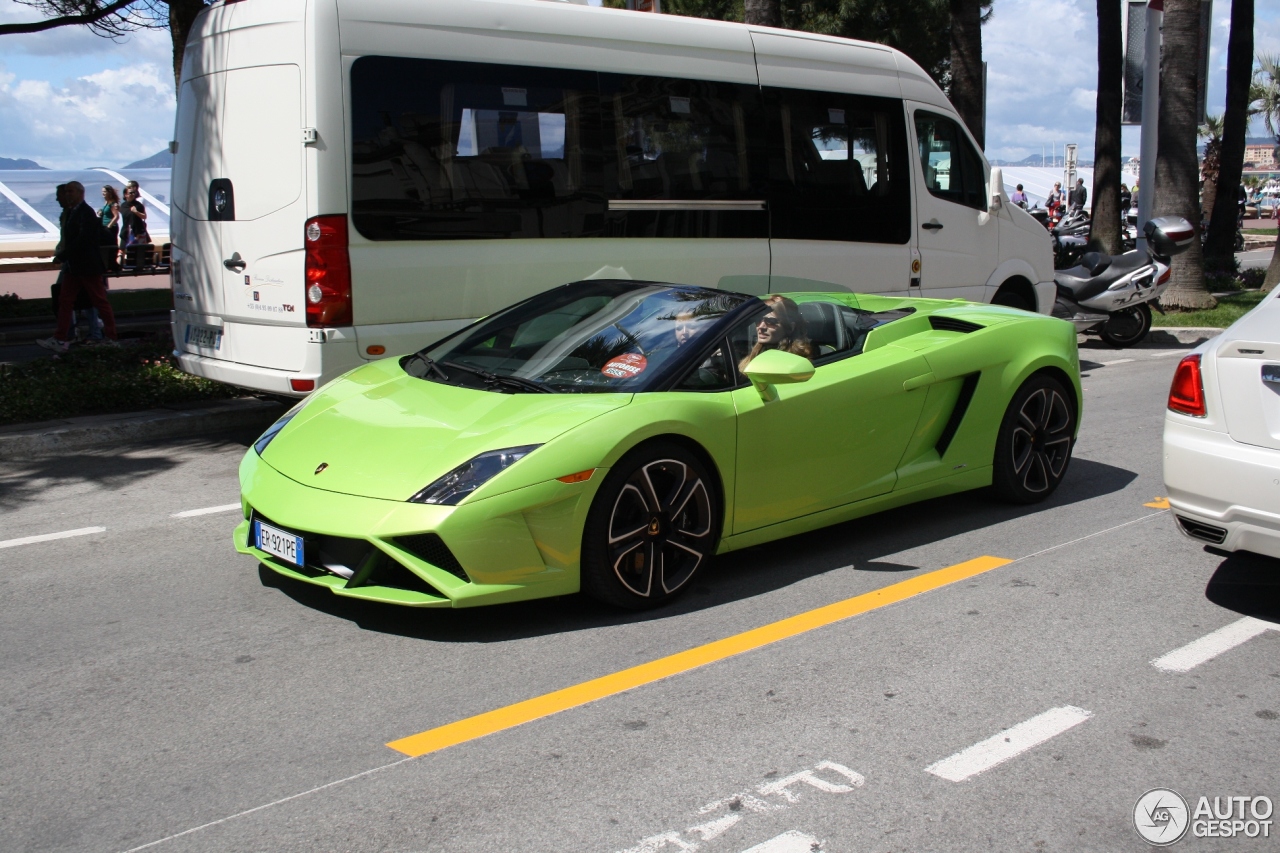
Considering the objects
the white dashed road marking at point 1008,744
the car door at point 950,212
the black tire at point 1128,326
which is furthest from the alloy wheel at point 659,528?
the black tire at point 1128,326

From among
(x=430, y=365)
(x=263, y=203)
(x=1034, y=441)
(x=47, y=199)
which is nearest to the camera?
(x=430, y=365)

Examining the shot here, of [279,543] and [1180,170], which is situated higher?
[1180,170]

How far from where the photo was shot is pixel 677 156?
8.80 metres

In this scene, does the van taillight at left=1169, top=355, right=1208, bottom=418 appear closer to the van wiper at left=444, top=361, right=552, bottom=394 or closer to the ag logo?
the ag logo

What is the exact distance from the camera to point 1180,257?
52.9ft

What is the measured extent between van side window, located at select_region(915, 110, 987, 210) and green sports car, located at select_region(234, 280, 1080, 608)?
4.28 m

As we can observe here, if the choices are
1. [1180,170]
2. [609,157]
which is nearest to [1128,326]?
[1180,170]

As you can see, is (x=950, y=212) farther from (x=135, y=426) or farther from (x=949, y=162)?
(x=135, y=426)

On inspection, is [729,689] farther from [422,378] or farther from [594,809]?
[422,378]

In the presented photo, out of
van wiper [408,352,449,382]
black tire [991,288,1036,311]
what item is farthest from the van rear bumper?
black tire [991,288,1036,311]

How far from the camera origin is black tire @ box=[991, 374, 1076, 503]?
20.4 feet

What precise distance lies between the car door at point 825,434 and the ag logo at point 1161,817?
212 centimetres

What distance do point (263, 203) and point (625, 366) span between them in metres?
3.44

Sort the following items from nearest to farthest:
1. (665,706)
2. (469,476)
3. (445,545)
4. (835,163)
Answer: (665,706), (445,545), (469,476), (835,163)
